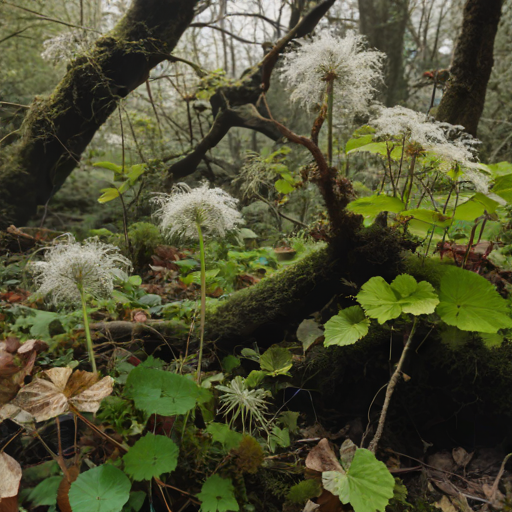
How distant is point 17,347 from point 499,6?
407cm

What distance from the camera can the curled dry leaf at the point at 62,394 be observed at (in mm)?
Answer: 1043

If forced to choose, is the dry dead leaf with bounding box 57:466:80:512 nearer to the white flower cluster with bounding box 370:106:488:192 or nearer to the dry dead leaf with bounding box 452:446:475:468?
the dry dead leaf with bounding box 452:446:475:468

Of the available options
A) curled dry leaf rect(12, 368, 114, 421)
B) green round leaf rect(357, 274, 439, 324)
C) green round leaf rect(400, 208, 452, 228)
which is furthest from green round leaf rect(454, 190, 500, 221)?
curled dry leaf rect(12, 368, 114, 421)

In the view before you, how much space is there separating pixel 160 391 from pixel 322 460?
609 millimetres

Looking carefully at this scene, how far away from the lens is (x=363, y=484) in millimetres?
1117

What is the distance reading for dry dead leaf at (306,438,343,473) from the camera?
4.08 feet

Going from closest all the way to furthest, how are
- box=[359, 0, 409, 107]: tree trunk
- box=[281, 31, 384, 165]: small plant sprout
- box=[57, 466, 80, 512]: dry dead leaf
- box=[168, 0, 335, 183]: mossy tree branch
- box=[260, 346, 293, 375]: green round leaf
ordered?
box=[57, 466, 80, 512]: dry dead leaf < box=[260, 346, 293, 375]: green round leaf < box=[281, 31, 384, 165]: small plant sprout < box=[168, 0, 335, 183]: mossy tree branch < box=[359, 0, 409, 107]: tree trunk

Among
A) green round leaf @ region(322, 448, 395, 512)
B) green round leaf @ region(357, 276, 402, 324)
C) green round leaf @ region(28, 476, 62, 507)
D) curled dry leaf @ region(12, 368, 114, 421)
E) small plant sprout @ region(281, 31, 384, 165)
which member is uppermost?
small plant sprout @ region(281, 31, 384, 165)

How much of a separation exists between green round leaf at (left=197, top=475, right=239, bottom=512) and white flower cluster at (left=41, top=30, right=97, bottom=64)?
4203 mm

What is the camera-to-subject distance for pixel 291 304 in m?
1.95

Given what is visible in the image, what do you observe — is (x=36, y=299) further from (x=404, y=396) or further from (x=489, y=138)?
(x=489, y=138)

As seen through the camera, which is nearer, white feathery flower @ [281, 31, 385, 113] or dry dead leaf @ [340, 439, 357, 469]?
dry dead leaf @ [340, 439, 357, 469]

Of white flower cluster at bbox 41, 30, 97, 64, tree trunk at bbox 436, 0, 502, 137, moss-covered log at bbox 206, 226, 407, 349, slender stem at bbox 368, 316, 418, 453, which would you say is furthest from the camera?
white flower cluster at bbox 41, 30, 97, 64

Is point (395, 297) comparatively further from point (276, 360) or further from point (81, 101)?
point (81, 101)
